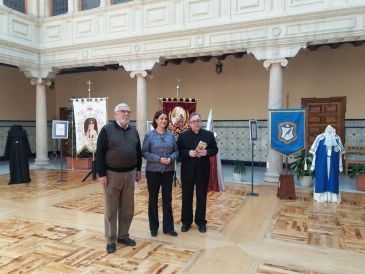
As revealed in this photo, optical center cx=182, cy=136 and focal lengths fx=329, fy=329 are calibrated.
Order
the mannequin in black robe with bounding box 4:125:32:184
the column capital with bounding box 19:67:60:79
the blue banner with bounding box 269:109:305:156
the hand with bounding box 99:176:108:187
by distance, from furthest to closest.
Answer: the column capital with bounding box 19:67:60:79, the mannequin in black robe with bounding box 4:125:32:184, the blue banner with bounding box 269:109:305:156, the hand with bounding box 99:176:108:187

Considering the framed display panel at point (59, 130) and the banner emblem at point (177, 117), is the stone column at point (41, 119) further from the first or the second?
the banner emblem at point (177, 117)

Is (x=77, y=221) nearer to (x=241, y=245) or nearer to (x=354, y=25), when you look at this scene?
(x=241, y=245)

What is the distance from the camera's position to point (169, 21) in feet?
27.4

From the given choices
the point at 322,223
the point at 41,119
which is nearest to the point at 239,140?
the point at 322,223

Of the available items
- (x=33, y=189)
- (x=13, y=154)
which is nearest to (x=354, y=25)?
(x=33, y=189)

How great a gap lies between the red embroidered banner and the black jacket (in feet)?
7.86

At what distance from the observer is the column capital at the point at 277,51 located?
7117 mm

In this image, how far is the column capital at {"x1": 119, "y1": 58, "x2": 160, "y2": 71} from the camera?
8.66 metres

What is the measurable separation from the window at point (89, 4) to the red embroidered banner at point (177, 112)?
4.74 m

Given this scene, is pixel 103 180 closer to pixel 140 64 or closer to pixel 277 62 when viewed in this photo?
pixel 277 62

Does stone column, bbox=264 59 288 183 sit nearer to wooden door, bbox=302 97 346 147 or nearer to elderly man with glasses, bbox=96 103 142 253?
wooden door, bbox=302 97 346 147

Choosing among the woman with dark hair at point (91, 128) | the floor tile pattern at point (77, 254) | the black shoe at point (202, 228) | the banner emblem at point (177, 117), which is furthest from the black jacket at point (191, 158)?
the woman with dark hair at point (91, 128)

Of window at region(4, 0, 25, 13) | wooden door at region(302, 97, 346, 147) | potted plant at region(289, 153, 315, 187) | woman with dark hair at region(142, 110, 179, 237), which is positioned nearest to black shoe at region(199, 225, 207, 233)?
woman with dark hair at region(142, 110, 179, 237)

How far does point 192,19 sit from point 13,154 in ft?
17.6
